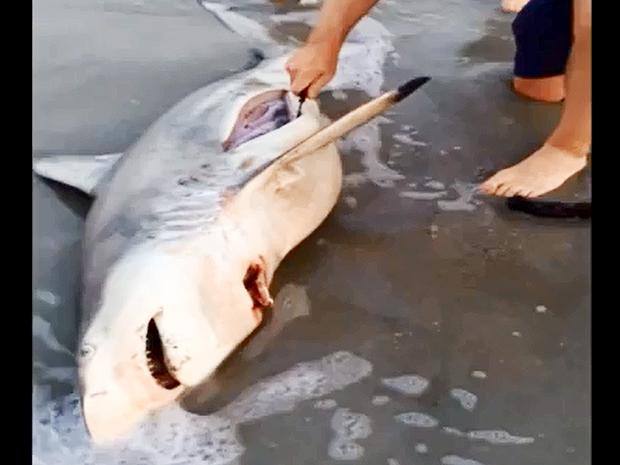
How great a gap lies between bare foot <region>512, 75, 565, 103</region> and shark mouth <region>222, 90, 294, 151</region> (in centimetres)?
19

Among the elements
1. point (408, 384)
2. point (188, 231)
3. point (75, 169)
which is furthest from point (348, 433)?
point (75, 169)

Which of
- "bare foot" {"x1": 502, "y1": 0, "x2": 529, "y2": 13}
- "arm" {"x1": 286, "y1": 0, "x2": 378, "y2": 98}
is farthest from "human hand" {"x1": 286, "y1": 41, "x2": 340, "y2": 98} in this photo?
"bare foot" {"x1": 502, "y1": 0, "x2": 529, "y2": 13}

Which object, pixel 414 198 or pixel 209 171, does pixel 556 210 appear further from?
pixel 209 171

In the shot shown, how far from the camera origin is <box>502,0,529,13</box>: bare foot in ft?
2.74

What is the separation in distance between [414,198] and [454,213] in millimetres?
35

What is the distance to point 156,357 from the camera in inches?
28.2

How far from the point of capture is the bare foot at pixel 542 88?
0.83m

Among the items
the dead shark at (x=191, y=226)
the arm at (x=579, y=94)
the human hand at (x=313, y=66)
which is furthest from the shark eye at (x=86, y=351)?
the arm at (x=579, y=94)

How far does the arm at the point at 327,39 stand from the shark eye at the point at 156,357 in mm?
251

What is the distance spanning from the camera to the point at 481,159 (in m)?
0.85

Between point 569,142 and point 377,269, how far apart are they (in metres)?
0.18

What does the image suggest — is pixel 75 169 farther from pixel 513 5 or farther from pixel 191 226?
pixel 513 5
